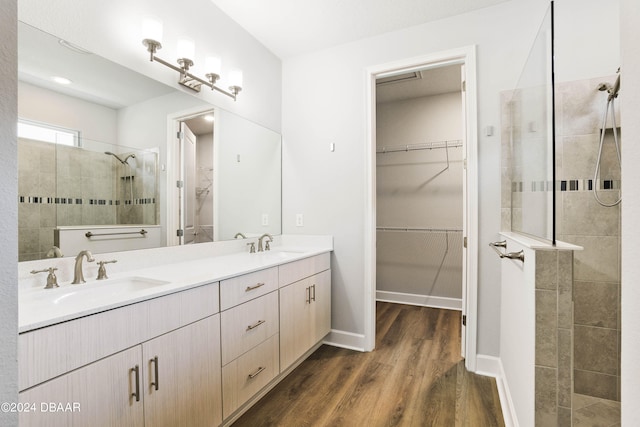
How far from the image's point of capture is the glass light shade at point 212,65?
2.00 meters

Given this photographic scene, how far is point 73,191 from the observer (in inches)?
54.0

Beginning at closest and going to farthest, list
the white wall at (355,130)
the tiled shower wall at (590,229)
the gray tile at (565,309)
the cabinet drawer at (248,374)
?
the gray tile at (565,309), the cabinet drawer at (248,374), the tiled shower wall at (590,229), the white wall at (355,130)

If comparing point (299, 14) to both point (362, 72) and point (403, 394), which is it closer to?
point (362, 72)

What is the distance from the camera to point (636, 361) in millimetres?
490

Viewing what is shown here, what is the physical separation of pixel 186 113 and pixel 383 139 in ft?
8.40

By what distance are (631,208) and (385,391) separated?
5.85 feet

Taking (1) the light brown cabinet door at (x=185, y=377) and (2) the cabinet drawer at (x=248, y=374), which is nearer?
(1) the light brown cabinet door at (x=185, y=377)

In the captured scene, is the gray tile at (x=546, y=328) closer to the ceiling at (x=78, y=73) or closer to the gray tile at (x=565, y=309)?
the gray tile at (x=565, y=309)

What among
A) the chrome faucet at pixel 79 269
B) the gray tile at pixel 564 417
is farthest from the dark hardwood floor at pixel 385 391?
the chrome faucet at pixel 79 269

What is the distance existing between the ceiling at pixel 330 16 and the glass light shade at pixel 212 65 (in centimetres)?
43

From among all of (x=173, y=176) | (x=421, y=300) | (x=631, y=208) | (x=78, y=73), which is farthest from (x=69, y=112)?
(x=421, y=300)

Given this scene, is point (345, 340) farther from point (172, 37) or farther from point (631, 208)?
point (172, 37)

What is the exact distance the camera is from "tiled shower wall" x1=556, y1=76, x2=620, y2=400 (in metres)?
1.72

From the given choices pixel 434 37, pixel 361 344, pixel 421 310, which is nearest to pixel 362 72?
pixel 434 37
